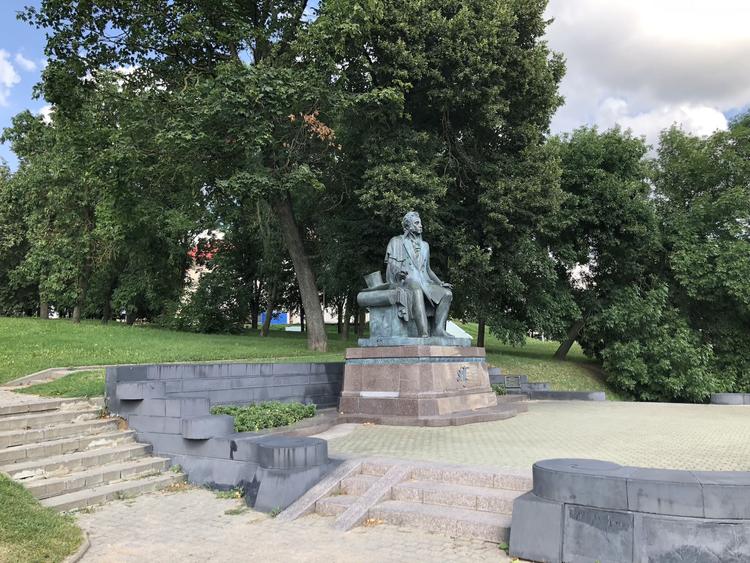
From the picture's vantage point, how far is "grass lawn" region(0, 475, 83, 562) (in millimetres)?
4777

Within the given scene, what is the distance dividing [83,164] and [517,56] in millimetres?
15449

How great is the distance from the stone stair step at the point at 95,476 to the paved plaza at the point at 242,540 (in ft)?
1.82

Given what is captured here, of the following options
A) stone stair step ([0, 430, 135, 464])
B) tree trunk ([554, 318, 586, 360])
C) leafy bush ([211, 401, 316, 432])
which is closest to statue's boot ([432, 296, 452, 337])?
leafy bush ([211, 401, 316, 432])

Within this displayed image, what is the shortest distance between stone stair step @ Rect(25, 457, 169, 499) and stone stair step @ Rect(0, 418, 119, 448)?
0.83m

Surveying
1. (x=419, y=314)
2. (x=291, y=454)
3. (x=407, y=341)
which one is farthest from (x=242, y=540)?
(x=419, y=314)

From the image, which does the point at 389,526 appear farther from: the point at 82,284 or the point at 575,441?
the point at 82,284

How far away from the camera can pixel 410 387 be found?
1121 centimetres

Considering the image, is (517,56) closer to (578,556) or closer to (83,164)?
(83,164)

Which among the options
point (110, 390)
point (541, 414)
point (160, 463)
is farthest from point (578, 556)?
point (541, 414)

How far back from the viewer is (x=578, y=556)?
473 centimetres

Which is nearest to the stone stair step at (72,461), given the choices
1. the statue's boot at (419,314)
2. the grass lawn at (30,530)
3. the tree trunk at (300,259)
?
the grass lawn at (30,530)

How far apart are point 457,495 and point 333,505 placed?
4.34 feet

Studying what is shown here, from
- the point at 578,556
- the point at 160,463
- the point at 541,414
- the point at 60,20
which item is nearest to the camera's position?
the point at 578,556

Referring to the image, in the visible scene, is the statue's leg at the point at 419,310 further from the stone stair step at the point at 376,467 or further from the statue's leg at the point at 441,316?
the stone stair step at the point at 376,467
